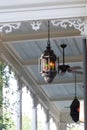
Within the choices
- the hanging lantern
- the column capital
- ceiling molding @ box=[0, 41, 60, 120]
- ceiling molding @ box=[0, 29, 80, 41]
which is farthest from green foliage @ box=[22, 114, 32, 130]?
the hanging lantern

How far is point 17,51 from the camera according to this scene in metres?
8.97

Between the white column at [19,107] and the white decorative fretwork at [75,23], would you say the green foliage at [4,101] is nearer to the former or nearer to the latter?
the white column at [19,107]

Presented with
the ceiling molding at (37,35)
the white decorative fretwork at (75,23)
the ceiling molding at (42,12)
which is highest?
the ceiling molding at (37,35)

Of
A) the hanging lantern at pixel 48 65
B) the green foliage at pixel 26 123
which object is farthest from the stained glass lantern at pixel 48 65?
the green foliage at pixel 26 123

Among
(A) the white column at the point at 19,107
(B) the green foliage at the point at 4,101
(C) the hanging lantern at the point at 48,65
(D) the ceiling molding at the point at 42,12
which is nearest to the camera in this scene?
(D) the ceiling molding at the point at 42,12

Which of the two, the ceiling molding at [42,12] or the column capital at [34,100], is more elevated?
the ceiling molding at [42,12]

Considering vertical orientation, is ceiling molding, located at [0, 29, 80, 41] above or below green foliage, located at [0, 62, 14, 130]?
above

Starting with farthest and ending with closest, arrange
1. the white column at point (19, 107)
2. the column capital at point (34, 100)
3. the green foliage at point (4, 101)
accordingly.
Answer: the column capital at point (34, 100) < the white column at point (19, 107) < the green foliage at point (4, 101)

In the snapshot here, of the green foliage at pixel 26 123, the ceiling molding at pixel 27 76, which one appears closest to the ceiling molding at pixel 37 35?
the ceiling molding at pixel 27 76

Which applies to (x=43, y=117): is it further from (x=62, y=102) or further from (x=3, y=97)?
(x=3, y=97)

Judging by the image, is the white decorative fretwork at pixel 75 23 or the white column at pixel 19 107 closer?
the white decorative fretwork at pixel 75 23

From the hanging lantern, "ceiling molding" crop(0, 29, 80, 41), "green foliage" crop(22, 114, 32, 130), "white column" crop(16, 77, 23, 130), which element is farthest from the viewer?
"green foliage" crop(22, 114, 32, 130)

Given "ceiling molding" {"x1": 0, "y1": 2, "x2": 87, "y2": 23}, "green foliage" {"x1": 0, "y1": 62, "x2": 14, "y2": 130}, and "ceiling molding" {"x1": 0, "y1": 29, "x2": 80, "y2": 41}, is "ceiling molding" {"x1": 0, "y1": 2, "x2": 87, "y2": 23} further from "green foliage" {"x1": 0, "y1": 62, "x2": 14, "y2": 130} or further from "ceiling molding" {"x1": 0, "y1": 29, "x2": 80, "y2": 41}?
"green foliage" {"x1": 0, "y1": 62, "x2": 14, "y2": 130}

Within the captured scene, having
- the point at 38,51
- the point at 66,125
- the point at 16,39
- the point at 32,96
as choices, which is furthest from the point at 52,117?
the point at 16,39
